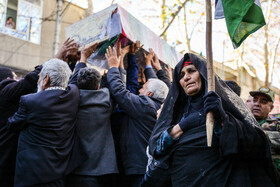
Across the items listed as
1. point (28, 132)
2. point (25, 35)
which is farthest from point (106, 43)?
point (25, 35)

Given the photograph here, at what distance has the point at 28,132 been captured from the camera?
265 centimetres

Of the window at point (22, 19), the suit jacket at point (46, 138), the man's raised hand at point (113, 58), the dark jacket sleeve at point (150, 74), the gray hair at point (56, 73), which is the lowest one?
the suit jacket at point (46, 138)

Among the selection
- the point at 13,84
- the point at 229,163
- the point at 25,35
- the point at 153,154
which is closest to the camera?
Result: the point at 229,163

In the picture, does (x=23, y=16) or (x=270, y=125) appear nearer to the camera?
(x=270, y=125)

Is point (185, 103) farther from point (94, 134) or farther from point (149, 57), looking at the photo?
point (149, 57)

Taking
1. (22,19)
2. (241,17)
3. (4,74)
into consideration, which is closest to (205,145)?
(241,17)

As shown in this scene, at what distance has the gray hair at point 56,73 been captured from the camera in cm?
284

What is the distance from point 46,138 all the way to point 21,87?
81 cm

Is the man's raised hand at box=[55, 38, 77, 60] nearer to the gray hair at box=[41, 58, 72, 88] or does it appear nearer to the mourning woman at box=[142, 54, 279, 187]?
the gray hair at box=[41, 58, 72, 88]

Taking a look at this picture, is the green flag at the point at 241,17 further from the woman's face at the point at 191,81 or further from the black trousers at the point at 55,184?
the black trousers at the point at 55,184

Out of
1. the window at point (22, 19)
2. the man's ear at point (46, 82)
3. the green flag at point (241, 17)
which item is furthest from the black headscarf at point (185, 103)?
the window at point (22, 19)

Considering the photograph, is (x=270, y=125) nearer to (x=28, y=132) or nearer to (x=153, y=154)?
(x=153, y=154)

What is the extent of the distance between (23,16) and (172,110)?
36.9 feet

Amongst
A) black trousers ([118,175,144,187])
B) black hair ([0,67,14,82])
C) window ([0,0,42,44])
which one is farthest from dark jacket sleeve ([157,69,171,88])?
window ([0,0,42,44])
